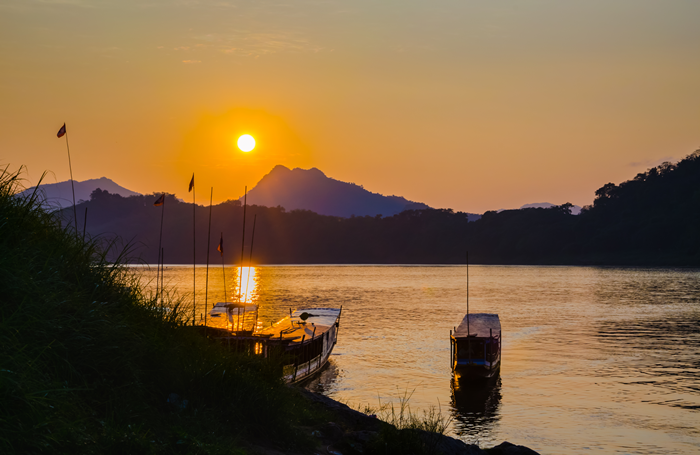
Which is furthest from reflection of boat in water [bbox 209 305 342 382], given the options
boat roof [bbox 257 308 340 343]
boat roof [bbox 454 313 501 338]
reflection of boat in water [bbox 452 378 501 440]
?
boat roof [bbox 454 313 501 338]

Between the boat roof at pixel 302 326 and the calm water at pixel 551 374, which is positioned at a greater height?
the boat roof at pixel 302 326

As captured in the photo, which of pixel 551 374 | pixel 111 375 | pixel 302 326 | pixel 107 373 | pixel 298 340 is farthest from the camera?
pixel 302 326

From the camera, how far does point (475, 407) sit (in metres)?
36.7

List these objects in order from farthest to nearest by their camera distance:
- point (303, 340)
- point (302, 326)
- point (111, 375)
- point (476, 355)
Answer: point (302, 326), point (476, 355), point (303, 340), point (111, 375)

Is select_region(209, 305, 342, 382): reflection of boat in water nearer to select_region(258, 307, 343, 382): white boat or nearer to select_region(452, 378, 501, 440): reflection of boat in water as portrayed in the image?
select_region(258, 307, 343, 382): white boat

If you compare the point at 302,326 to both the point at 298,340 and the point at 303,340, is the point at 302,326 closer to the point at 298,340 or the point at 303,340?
the point at 303,340

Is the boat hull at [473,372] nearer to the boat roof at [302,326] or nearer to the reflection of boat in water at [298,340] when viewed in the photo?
the reflection of boat in water at [298,340]

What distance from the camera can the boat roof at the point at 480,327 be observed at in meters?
46.8

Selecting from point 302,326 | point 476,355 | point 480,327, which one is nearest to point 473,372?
point 476,355

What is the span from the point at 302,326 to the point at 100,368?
118ft

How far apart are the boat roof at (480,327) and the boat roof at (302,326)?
10.9m

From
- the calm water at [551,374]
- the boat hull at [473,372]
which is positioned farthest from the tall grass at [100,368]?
the boat hull at [473,372]

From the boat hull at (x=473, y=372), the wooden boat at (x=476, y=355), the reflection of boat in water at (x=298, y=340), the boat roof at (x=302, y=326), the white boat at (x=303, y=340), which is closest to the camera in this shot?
the reflection of boat in water at (x=298, y=340)

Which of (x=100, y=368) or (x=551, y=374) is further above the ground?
(x=100, y=368)
